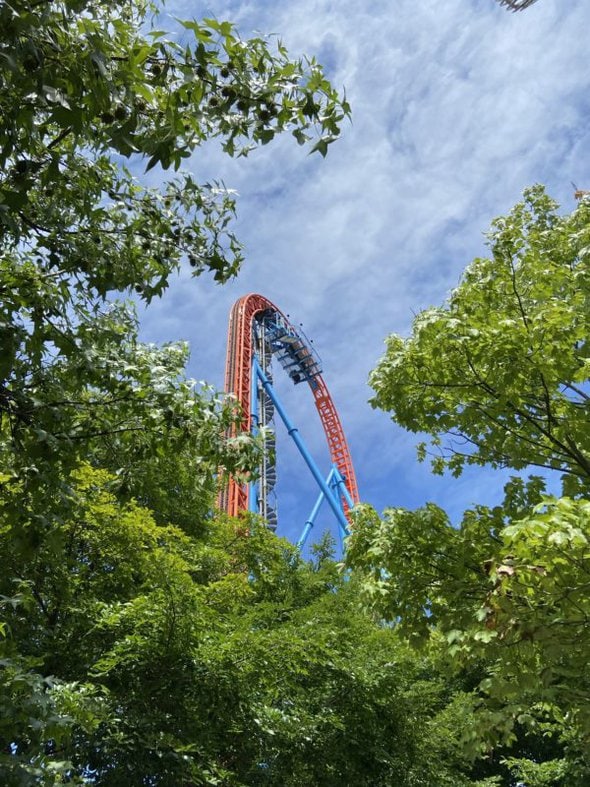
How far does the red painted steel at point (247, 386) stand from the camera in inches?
998

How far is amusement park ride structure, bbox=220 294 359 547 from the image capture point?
26438mm

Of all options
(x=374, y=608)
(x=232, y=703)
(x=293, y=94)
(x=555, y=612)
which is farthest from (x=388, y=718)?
(x=293, y=94)

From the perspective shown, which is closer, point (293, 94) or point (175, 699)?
point (293, 94)

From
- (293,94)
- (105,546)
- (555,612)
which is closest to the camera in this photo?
(293,94)

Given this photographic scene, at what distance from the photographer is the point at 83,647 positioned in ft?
25.7

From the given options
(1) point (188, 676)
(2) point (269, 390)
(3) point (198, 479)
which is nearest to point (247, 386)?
(2) point (269, 390)

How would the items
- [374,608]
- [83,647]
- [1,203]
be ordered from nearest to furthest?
1. [1,203]
2. [374,608]
3. [83,647]

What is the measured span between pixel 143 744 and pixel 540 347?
17.6ft

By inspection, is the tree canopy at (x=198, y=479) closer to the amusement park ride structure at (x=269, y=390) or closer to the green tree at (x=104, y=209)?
the green tree at (x=104, y=209)

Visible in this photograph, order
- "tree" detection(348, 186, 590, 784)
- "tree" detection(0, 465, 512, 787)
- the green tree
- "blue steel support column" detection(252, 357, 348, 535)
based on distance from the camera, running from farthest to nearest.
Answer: "blue steel support column" detection(252, 357, 348, 535) → "tree" detection(0, 465, 512, 787) → "tree" detection(348, 186, 590, 784) → the green tree

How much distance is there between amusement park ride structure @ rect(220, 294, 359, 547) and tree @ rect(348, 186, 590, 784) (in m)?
17.4

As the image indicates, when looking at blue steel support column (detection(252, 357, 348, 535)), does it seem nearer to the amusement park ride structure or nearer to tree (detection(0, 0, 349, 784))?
the amusement park ride structure

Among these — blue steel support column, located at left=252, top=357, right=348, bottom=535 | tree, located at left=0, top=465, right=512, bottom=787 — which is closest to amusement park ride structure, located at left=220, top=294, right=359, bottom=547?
blue steel support column, located at left=252, top=357, right=348, bottom=535

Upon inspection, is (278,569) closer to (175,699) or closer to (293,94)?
(175,699)
